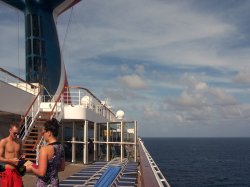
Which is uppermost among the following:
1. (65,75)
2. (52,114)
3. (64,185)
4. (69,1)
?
(69,1)

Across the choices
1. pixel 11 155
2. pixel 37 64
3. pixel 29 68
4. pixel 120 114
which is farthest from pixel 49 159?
pixel 120 114

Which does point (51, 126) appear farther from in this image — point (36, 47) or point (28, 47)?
point (28, 47)

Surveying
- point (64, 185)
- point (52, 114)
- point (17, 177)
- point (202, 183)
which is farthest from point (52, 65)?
point (202, 183)

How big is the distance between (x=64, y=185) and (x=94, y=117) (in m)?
10.3

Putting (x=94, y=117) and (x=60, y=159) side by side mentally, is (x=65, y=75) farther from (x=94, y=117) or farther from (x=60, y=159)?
(x=60, y=159)

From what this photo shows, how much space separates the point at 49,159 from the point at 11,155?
212cm

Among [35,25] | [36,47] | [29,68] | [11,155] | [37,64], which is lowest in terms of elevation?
Answer: [11,155]

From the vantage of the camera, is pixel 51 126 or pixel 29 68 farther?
pixel 29 68

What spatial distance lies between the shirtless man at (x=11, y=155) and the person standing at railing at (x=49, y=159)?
1.14 metres

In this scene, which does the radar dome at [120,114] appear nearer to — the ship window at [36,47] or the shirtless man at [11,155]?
the ship window at [36,47]

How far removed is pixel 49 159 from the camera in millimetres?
4969

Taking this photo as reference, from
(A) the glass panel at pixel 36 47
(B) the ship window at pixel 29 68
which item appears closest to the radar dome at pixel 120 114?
(B) the ship window at pixel 29 68

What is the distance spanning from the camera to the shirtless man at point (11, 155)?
6.38 m

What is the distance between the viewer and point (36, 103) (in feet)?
55.4
